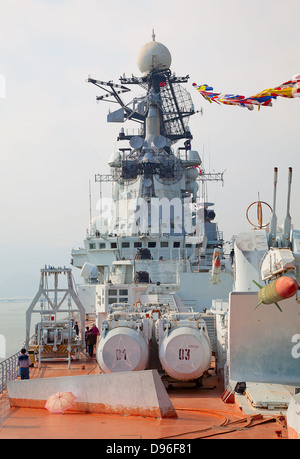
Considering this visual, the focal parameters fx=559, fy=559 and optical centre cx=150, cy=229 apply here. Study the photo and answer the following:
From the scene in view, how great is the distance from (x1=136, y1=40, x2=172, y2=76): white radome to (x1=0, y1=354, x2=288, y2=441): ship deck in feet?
108

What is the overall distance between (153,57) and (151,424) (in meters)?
35.1

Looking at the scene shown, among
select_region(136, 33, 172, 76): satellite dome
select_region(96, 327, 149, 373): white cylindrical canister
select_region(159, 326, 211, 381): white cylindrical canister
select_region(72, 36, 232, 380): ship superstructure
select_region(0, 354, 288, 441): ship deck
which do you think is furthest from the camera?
select_region(136, 33, 172, 76): satellite dome

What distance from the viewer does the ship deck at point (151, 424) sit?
29.1 feet

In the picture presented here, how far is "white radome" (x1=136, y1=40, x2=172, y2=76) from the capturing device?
41.0m

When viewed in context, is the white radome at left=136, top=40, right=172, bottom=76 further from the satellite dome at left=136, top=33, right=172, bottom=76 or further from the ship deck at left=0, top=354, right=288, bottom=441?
the ship deck at left=0, top=354, right=288, bottom=441

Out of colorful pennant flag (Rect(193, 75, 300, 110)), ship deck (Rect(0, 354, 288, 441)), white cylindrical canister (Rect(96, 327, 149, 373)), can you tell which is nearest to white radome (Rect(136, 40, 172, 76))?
colorful pennant flag (Rect(193, 75, 300, 110))

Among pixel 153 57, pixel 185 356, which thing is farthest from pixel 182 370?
pixel 153 57

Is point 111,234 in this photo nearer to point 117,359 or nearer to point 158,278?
point 158,278

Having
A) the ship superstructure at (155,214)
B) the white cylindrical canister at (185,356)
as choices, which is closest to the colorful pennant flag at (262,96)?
the white cylindrical canister at (185,356)
